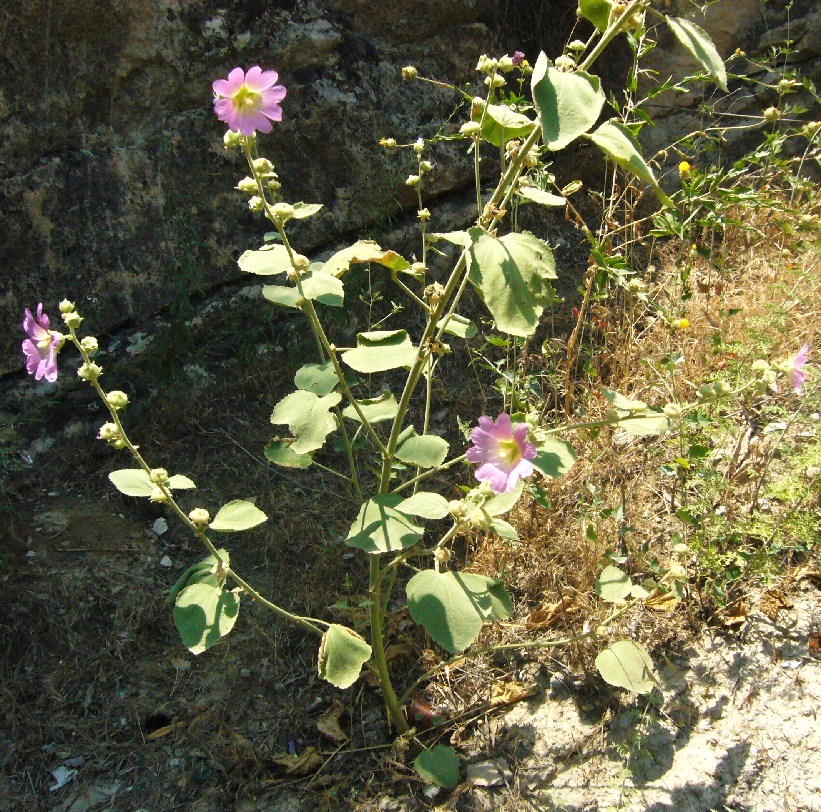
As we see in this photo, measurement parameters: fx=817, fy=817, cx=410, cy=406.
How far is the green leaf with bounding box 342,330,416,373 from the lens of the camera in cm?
177

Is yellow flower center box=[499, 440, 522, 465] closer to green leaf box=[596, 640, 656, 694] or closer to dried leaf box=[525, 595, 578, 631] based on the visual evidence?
green leaf box=[596, 640, 656, 694]

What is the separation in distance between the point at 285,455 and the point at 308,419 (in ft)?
1.04

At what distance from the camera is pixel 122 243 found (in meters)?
3.00

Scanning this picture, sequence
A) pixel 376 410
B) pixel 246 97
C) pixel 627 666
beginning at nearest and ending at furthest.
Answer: pixel 246 97 → pixel 627 666 → pixel 376 410

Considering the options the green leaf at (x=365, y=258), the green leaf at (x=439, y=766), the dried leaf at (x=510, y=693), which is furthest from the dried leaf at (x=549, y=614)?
the green leaf at (x=365, y=258)

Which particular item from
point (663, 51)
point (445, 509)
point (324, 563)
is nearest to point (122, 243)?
point (324, 563)

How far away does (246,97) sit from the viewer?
5.36 feet

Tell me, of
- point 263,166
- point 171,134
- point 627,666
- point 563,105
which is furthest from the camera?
point 171,134

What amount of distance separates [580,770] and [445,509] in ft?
2.86

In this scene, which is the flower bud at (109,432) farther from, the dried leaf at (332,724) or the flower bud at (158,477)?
the dried leaf at (332,724)

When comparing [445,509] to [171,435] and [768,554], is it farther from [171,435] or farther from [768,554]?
[171,435]

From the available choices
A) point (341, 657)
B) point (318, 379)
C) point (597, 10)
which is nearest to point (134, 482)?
point (318, 379)

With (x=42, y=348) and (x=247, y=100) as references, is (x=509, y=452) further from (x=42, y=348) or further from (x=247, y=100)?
(x=42, y=348)

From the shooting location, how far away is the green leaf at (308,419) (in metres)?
1.83
